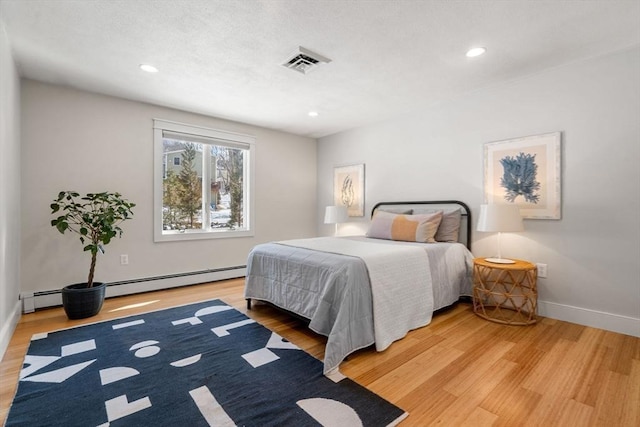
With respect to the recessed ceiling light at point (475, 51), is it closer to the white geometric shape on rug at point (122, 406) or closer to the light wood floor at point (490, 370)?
the light wood floor at point (490, 370)

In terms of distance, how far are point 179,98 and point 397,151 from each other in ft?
9.49

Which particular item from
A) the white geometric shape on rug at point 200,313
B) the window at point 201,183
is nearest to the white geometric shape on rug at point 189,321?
the white geometric shape on rug at point 200,313

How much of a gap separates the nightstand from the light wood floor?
0.49 ft

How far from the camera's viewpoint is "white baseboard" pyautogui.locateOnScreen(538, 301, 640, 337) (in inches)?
94.1

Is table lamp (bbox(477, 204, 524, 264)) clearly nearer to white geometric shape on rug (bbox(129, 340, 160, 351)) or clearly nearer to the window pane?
white geometric shape on rug (bbox(129, 340, 160, 351))

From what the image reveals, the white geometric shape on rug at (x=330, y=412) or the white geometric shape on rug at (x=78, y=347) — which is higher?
the white geometric shape on rug at (x=78, y=347)

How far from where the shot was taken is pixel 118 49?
7.94 ft

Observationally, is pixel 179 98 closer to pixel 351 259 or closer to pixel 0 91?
pixel 0 91

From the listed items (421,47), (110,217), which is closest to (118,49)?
(110,217)

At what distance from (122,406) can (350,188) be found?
3.88 meters

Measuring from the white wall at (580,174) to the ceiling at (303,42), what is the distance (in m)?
0.21

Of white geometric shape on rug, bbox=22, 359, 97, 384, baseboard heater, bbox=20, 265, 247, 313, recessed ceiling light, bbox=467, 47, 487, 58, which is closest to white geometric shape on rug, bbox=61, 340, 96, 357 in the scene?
white geometric shape on rug, bbox=22, 359, 97, 384

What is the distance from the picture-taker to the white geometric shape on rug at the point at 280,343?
2.21 m

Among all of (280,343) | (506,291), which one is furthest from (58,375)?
(506,291)
